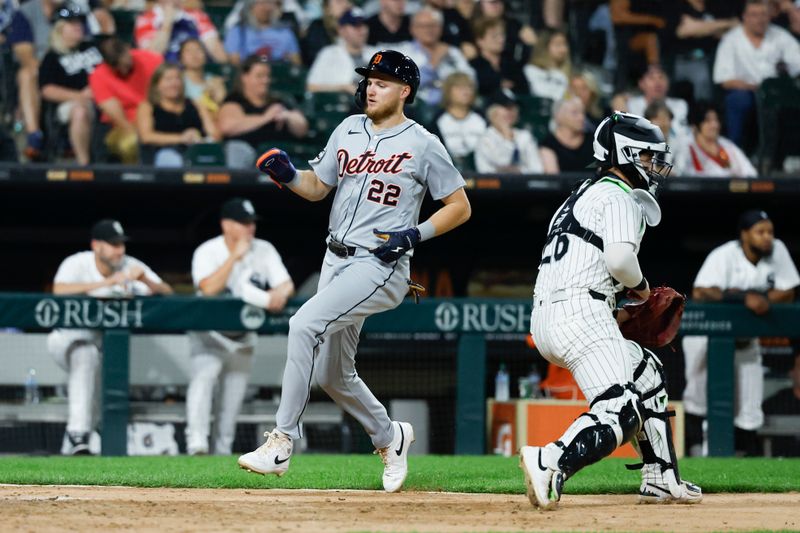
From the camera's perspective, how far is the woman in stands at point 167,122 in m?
9.16

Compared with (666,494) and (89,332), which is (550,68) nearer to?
(89,332)

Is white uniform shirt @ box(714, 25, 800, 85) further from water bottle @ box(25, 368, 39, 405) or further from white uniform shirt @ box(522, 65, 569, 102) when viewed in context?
water bottle @ box(25, 368, 39, 405)

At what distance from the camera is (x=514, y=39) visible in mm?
10680

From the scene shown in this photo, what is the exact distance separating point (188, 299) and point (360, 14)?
367cm

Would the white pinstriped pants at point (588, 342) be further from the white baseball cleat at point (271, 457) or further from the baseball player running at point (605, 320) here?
the white baseball cleat at point (271, 457)

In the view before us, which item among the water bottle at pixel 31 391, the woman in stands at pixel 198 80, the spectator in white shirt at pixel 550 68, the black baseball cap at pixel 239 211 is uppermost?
the spectator in white shirt at pixel 550 68

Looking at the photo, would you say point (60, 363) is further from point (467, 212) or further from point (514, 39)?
point (514, 39)

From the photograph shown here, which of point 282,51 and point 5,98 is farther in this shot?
point 282,51

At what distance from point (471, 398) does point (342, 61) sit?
3.54 metres

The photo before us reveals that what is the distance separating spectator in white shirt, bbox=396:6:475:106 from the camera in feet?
33.5

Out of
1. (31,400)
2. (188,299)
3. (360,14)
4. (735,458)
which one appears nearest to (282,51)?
(360,14)

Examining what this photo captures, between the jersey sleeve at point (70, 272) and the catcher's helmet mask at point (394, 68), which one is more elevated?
the catcher's helmet mask at point (394, 68)

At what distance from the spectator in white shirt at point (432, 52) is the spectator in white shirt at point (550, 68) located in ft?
1.74

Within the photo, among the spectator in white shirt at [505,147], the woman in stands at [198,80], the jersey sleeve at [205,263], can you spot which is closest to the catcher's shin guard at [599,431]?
the jersey sleeve at [205,263]
